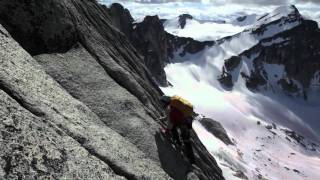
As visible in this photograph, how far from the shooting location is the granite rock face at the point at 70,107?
1198cm

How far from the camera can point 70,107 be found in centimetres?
1575

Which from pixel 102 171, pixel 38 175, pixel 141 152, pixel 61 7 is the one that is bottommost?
pixel 141 152

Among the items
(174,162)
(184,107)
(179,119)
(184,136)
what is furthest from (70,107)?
(184,136)

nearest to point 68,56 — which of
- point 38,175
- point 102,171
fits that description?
point 102,171

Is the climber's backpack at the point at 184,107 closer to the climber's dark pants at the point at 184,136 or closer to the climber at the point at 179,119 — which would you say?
the climber at the point at 179,119

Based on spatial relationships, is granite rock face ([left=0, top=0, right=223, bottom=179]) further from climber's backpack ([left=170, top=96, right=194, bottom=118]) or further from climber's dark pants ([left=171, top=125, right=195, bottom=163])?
climber's backpack ([left=170, top=96, right=194, bottom=118])

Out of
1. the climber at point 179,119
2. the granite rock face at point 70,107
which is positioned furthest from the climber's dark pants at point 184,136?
the granite rock face at point 70,107

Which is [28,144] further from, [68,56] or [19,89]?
[68,56]

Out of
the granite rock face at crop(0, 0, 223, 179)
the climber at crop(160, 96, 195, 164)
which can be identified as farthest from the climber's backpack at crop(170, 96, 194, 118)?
the granite rock face at crop(0, 0, 223, 179)

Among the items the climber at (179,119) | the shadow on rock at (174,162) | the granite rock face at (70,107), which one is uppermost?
the granite rock face at (70,107)

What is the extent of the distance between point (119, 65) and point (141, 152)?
6.45 metres

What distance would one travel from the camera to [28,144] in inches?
459

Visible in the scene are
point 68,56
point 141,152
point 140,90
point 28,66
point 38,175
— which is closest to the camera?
point 38,175

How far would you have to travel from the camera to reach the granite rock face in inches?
472
